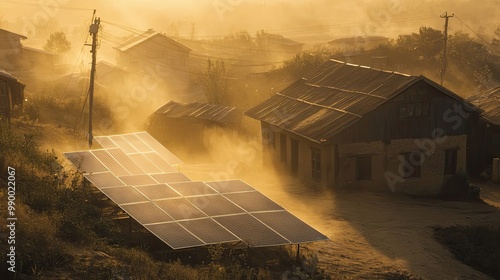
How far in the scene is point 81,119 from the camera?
159 feet

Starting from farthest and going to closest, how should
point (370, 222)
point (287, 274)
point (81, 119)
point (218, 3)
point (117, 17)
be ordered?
point (218, 3)
point (117, 17)
point (81, 119)
point (370, 222)
point (287, 274)

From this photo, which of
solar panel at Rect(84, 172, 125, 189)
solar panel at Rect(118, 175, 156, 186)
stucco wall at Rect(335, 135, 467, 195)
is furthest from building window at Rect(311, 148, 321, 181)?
solar panel at Rect(84, 172, 125, 189)

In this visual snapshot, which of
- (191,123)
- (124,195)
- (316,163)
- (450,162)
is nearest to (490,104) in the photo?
(450,162)

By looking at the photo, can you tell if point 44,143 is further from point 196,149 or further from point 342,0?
point 342,0

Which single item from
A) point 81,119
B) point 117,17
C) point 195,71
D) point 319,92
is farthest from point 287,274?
point 117,17

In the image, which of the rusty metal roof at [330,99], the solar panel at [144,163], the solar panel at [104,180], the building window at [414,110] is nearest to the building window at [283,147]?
the rusty metal roof at [330,99]

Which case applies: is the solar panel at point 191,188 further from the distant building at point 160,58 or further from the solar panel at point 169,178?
the distant building at point 160,58

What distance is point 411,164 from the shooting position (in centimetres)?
3444

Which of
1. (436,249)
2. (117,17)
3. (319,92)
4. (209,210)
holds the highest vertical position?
(117,17)

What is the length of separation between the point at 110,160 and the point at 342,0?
140 m

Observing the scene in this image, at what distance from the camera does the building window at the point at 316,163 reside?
1340 inches

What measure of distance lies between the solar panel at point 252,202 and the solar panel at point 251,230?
0.94 m

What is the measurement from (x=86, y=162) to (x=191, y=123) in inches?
647

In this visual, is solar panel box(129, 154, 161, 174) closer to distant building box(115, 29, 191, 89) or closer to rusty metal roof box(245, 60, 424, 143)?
rusty metal roof box(245, 60, 424, 143)
